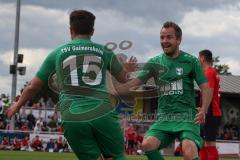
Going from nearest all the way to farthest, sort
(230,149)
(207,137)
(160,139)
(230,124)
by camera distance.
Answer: (160,139) → (207,137) → (230,149) → (230,124)

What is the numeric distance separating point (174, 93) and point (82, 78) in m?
2.76

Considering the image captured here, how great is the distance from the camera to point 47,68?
6746 millimetres

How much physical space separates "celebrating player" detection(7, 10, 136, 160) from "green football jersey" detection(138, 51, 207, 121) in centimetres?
248

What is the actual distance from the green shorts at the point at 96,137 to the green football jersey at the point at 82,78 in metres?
0.08

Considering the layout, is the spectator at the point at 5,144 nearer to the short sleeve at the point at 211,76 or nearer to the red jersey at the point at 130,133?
the red jersey at the point at 130,133

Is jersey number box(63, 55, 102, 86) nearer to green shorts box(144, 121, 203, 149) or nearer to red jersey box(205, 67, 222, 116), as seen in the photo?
green shorts box(144, 121, 203, 149)

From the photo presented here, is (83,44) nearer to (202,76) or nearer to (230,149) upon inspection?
(202,76)

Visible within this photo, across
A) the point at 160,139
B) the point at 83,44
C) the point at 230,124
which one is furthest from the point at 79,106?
the point at 230,124

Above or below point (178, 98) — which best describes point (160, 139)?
below

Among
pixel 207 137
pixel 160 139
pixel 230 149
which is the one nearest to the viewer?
pixel 160 139

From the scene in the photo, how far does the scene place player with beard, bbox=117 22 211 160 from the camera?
29.2 ft

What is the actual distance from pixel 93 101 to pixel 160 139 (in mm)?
2642

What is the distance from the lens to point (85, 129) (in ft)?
21.1

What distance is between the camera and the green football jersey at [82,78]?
6504 mm
